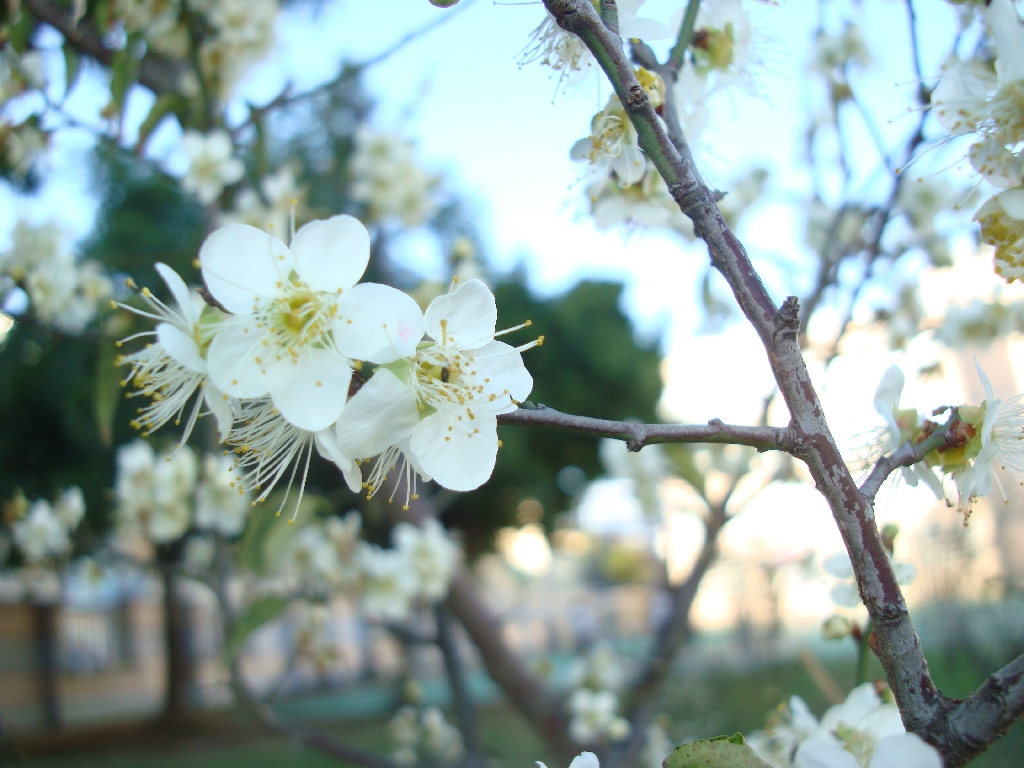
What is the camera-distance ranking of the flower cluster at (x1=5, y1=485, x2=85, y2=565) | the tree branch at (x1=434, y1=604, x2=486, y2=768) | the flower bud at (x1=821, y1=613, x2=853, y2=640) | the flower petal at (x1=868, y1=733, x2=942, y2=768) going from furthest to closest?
the flower cluster at (x1=5, y1=485, x2=85, y2=565) → the tree branch at (x1=434, y1=604, x2=486, y2=768) → the flower bud at (x1=821, y1=613, x2=853, y2=640) → the flower petal at (x1=868, y1=733, x2=942, y2=768)

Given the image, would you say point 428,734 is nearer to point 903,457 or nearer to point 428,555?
point 428,555

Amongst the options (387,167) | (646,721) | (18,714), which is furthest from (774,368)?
(18,714)

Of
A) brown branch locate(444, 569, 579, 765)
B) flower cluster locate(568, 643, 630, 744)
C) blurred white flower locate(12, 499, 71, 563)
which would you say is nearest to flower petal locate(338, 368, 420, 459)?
brown branch locate(444, 569, 579, 765)

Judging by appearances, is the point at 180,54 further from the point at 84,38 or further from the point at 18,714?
the point at 18,714

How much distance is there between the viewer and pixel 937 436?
0.49 metres

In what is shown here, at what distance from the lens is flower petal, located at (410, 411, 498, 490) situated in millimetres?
478

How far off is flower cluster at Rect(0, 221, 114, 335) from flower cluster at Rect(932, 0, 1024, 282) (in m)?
1.57

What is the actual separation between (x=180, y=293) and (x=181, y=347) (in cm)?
4

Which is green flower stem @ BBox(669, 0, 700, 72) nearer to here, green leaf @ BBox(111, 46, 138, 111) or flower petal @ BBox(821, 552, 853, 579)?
flower petal @ BBox(821, 552, 853, 579)

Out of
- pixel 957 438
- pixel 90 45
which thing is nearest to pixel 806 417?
pixel 957 438

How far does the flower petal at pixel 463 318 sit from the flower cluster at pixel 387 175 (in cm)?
207

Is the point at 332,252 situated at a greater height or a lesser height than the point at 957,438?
greater

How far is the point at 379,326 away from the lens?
1.58 feet

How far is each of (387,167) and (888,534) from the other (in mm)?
2130
